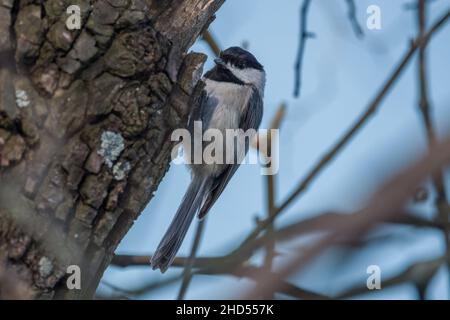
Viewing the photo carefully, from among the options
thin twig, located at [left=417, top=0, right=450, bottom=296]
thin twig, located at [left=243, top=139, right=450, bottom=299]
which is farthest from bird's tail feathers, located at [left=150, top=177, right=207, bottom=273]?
thin twig, located at [left=243, top=139, right=450, bottom=299]

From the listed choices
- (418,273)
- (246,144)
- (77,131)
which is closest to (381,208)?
(418,273)

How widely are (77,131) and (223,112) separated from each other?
161 cm

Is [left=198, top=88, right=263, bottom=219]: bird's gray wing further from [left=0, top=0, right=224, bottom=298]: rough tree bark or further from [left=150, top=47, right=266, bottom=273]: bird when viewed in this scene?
[left=0, top=0, right=224, bottom=298]: rough tree bark

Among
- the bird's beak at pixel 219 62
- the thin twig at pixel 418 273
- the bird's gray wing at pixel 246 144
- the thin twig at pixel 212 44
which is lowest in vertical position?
the thin twig at pixel 418 273

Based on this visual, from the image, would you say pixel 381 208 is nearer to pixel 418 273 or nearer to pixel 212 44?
pixel 418 273

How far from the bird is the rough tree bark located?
1264mm

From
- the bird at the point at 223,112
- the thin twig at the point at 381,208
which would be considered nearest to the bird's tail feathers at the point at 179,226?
the bird at the point at 223,112

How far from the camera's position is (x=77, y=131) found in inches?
65.5

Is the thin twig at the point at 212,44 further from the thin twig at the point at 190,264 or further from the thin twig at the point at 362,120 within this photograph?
the thin twig at the point at 362,120

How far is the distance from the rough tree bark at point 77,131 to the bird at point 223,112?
1264 millimetres

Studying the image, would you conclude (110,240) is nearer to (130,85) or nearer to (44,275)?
(44,275)

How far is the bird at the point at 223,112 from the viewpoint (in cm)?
319
